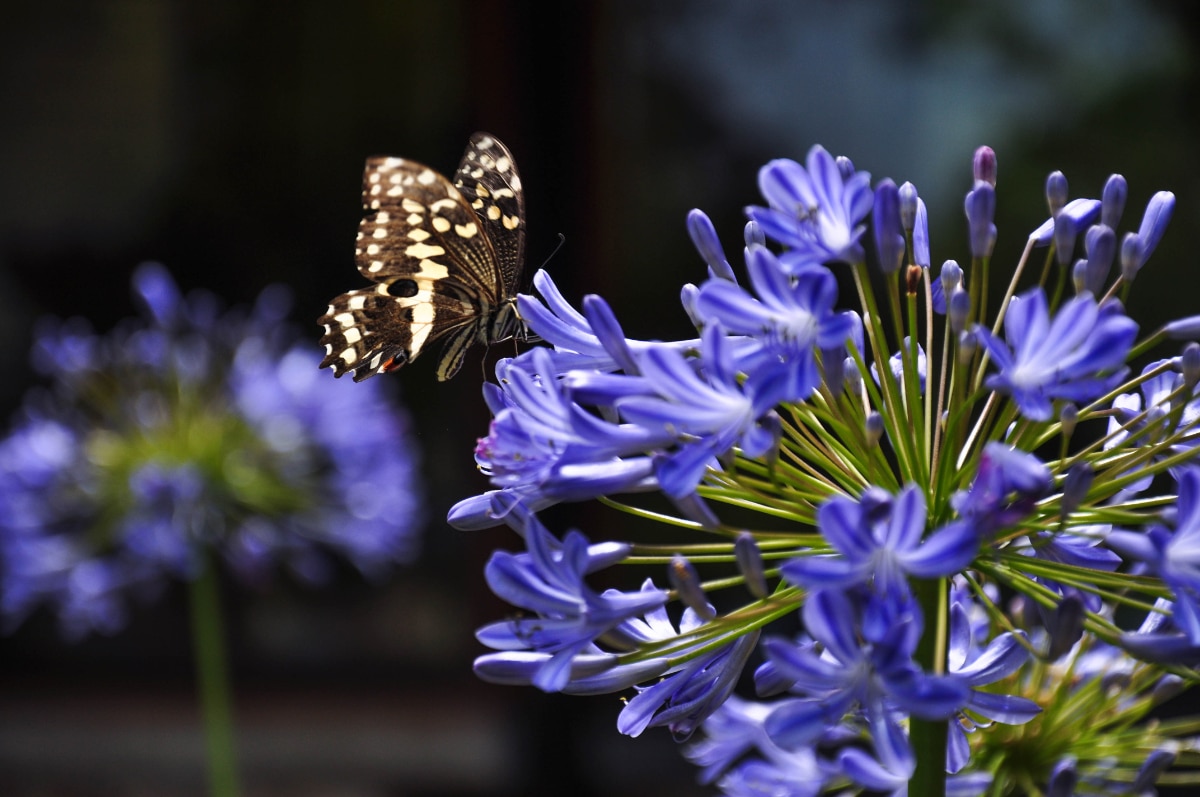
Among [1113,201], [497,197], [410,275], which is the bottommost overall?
[1113,201]

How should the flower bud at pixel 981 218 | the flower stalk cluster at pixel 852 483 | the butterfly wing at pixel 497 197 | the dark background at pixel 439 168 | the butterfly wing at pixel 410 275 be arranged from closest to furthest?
the flower stalk cluster at pixel 852 483 < the flower bud at pixel 981 218 < the butterfly wing at pixel 410 275 < the butterfly wing at pixel 497 197 < the dark background at pixel 439 168

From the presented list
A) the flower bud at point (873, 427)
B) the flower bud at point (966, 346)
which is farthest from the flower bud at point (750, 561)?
the flower bud at point (966, 346)

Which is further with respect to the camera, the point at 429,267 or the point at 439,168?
the point at 439,168

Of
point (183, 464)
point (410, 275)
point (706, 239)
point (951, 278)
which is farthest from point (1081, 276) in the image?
point (183, 464)

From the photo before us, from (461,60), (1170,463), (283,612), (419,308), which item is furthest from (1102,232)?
(283,612)

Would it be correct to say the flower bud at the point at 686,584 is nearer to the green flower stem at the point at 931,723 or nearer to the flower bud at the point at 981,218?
the green flower stem at the point at 931,723

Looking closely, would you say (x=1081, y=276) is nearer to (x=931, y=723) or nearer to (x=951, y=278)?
(x=951, y=278)
